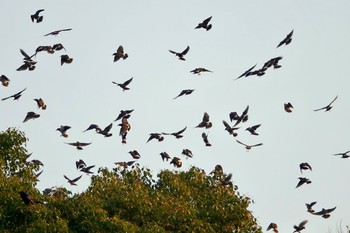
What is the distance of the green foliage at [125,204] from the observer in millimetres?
47875

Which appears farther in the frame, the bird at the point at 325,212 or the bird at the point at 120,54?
the bird at the point at 325,212

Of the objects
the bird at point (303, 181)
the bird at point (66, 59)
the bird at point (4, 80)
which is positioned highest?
the bird at point (66, 59)

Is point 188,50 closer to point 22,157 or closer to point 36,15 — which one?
point 36,15

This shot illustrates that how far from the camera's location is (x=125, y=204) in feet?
164

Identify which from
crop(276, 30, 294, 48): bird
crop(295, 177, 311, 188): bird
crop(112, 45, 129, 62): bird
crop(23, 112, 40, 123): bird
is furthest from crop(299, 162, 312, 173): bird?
crop(23, 112, 40, 123): bird

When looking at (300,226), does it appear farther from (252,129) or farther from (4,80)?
(4,80)

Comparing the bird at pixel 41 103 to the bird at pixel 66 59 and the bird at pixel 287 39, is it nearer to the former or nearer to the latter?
the bird at pixel 66 59

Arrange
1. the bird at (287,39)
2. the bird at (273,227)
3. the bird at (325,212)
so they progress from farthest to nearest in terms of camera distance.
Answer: the bird at (273,227)
the bird at (325,212)
the bird at (287,39)

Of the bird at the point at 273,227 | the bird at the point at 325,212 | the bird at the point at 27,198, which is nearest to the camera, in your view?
the bird at the point at 325,212

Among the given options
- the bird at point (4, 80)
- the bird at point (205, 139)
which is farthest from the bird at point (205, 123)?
the bird at point (4, 80)

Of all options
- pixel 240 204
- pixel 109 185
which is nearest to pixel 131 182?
pixel 109 185

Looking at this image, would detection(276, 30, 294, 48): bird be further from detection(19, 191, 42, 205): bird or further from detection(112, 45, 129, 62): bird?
detection(19, 191, 42, 205): bird

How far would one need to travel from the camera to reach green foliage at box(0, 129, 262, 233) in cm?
4788

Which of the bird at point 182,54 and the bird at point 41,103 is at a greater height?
the bird at point 182,54
